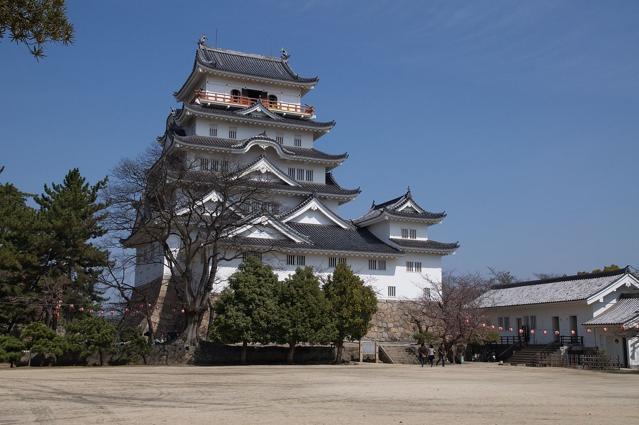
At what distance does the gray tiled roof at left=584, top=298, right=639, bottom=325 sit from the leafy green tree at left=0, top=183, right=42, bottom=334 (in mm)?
30158

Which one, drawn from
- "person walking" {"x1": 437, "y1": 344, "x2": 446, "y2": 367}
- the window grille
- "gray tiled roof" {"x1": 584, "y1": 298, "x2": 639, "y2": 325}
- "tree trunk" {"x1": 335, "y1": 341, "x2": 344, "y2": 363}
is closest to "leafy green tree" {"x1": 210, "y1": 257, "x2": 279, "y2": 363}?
"tree trunk" {"x1": 335, "y1": 341, "x2": 344, "y2": 363}

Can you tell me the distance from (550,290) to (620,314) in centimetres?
752

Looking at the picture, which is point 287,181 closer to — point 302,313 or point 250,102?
point 250,102

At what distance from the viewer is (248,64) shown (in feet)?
168

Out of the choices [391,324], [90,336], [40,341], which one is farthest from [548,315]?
[40,341]

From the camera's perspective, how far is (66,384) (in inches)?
782

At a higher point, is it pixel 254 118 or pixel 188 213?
pixel 254 118

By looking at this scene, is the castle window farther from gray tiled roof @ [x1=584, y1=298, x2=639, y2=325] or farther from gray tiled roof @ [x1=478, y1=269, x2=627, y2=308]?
gray tiled roof @ [x1=584, y1=298, x2=639, y2=325]

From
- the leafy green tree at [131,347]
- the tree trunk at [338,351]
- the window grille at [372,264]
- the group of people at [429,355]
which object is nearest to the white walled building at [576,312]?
the group of people at [429,355]

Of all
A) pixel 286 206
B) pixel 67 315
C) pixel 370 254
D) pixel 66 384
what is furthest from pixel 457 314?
pixel 66 384

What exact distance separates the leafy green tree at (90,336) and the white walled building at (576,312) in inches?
1014

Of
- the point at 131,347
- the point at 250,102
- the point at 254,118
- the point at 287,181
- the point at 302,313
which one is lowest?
the point at 131,347

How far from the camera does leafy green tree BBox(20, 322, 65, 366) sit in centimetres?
3014

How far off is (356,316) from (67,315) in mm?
15592
